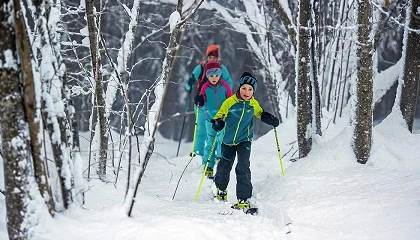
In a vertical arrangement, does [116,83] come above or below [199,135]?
above

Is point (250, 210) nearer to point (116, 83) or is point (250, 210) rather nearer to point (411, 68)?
point (116, 83)

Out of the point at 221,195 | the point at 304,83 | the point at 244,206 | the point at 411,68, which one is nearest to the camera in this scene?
the point at 244,206

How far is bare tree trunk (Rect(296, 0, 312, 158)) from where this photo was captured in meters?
5.66

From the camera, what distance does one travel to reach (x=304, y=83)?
19.0 feet

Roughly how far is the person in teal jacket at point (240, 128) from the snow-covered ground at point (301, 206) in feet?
1.20

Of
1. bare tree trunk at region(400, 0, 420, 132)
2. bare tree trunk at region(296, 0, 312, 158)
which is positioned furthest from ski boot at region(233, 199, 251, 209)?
bare tree trunk at region(400, 0, 420, 132)

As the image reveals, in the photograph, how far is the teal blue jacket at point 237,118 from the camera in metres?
5.22

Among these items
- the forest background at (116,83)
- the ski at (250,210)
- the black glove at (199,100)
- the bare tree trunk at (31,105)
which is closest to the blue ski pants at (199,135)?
the black glove at (199,100)

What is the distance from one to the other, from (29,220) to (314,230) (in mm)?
2282

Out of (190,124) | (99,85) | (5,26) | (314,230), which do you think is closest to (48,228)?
(5,26)

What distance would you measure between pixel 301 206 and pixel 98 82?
9.00 ft

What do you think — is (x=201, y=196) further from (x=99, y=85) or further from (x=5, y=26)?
(x=5, y=26)

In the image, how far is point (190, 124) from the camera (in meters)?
19.3

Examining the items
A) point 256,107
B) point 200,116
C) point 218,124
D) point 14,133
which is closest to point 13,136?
point 14,133
